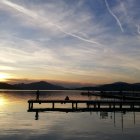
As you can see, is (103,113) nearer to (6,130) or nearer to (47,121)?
(47,121)

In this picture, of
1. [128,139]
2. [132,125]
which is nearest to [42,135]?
[128,139]

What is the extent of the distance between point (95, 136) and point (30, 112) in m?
25.4

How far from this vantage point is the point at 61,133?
31.8 metres

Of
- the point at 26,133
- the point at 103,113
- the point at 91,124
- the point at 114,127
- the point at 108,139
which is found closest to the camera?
the point at 108,139

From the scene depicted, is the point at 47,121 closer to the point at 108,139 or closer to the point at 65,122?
the point at 65,122

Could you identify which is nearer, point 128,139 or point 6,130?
point 128,139

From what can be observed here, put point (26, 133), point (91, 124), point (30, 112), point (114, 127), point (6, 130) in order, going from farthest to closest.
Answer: point (30, 112) → point (91, 124) → point (114, 127) → point (6, 130) → point (26, 133)

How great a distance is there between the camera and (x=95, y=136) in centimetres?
2992

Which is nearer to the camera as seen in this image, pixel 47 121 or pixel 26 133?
pixel 26 133

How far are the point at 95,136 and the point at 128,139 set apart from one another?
3.27 metres

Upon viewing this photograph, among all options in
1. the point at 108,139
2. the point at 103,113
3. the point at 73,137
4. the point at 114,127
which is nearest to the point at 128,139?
the point at 108,139

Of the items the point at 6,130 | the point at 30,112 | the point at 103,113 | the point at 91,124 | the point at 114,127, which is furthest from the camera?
the point at 30,112

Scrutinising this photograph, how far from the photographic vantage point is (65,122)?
4038cm

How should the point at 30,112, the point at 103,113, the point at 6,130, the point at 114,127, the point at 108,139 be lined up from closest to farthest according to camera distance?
the point at 108,139 < the point at 6,130 < the point at 114,127 < the point at 103,113 < the point at 30,112
